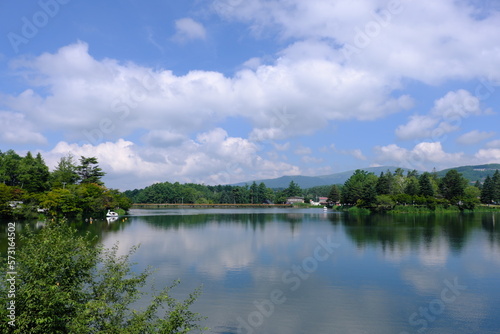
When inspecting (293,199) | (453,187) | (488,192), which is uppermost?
(453,187)

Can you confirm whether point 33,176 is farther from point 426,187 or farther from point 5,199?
point 426,187

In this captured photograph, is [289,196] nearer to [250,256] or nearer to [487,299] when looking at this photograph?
[250,256]

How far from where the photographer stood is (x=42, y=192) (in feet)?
196

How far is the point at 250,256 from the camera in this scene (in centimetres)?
2738

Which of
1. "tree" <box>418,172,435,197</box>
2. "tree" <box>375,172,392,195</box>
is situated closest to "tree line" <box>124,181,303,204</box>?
"tree" <box>375,172,392,195</box>

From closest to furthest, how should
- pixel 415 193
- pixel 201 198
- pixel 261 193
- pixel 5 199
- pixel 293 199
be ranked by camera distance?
pixel 5 199, pixel 415 193, pixel 261 193, pixel 201 198, pixel 293 199

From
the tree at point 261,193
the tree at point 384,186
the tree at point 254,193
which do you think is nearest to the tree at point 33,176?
the tree at point 384,186

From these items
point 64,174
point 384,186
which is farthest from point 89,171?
point 384,186

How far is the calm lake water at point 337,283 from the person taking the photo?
553 inches

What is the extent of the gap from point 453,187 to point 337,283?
8179cm

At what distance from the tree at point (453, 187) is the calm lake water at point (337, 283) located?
5964 centimetres

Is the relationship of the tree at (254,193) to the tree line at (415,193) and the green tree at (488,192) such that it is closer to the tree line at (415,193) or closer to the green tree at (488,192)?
the tree line at (415,193)

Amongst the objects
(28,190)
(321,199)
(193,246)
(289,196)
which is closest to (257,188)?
(289,196)

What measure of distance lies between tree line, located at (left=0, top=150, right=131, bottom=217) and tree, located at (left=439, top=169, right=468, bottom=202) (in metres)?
76.5
